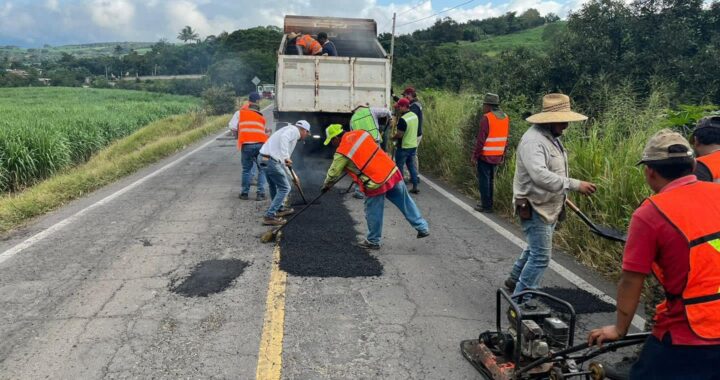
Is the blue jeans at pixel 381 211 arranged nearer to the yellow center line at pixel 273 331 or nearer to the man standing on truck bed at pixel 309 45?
the yellow center line at pixel 273 331

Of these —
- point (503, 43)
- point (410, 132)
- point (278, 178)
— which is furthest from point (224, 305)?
point (503, 43)

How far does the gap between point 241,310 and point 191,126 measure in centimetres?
2042

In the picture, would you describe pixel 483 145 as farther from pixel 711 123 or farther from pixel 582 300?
pixel 711 123

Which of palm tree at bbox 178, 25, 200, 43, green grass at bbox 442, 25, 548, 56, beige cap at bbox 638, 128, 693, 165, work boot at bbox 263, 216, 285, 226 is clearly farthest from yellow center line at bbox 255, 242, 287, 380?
palm tree at bbox 178, 25, 200, 43

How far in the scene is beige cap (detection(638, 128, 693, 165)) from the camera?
7.06 feet

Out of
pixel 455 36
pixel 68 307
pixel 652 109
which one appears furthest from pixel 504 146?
pixel 455 36

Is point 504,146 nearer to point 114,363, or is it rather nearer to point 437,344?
point 437,344

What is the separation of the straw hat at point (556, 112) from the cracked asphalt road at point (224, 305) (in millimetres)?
1552

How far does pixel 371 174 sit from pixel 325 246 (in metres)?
0.96

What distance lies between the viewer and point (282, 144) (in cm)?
664

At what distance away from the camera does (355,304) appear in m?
4.22

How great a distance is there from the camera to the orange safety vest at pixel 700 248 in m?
1.94

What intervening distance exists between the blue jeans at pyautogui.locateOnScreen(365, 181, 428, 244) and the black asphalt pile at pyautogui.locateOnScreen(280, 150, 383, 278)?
0.24 metres

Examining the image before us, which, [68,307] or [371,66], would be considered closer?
[68,307]
